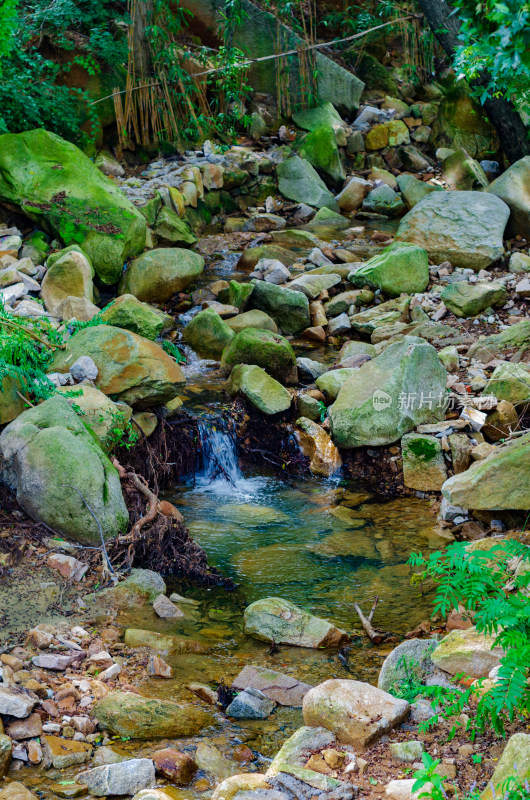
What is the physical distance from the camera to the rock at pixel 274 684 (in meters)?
3.42

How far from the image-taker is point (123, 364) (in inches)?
222

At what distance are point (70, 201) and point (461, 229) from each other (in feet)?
14.8

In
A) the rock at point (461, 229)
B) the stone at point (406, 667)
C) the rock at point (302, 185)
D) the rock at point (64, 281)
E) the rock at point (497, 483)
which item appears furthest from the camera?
the rock at point (302, 185)

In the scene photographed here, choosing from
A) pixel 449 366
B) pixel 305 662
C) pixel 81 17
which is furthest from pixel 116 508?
pixel 81 17

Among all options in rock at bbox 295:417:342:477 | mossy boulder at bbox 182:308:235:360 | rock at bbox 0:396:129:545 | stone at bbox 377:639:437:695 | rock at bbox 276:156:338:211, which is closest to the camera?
stone at bbox 377:639:437:695

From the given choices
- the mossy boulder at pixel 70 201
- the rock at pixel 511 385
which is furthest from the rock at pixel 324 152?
the rock at pixel 511 385

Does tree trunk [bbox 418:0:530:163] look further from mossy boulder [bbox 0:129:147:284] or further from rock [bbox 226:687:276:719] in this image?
rock [bbox 226:687:276:719]

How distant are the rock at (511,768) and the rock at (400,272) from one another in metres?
6.47

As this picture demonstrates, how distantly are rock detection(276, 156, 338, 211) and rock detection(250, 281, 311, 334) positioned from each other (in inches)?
153

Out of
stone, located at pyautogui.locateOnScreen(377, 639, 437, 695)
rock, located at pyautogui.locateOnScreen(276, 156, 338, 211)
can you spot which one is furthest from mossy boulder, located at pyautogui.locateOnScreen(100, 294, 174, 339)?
rock, located at pyautogui.locateOnScreen(276, 156, 338, 211)

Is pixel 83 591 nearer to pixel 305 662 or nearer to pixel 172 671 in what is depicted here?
pixel 172 671

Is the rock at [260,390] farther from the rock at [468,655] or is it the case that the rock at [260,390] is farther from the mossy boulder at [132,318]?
the rock at [468,655]

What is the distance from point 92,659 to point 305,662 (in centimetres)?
107

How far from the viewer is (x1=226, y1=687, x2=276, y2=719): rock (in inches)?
129
